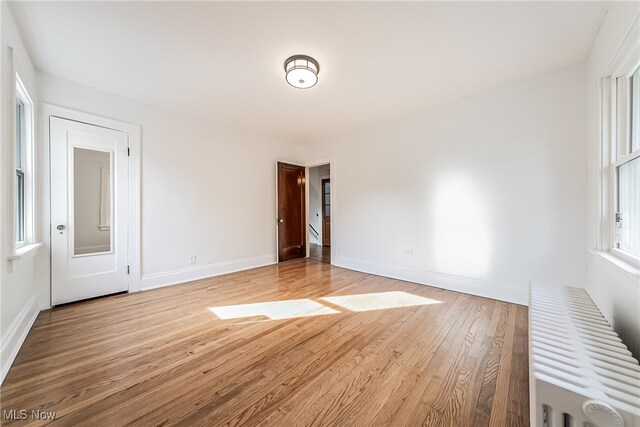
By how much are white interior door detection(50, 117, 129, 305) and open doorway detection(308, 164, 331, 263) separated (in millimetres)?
4742

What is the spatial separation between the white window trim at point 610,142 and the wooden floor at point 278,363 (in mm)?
1034

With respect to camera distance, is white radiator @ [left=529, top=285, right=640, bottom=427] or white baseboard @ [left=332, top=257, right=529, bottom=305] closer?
white radiator @ [left=529, top=285, right=640, bottom=427]

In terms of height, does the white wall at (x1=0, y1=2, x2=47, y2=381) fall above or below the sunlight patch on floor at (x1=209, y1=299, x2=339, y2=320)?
above

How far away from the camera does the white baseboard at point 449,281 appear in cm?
279

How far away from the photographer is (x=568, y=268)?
2.50 meters

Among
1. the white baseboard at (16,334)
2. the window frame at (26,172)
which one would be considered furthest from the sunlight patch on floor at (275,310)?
the window frame at (26,172)

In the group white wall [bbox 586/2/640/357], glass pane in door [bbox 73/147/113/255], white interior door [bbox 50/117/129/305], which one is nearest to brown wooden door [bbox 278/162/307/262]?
white interior door [bbox 50/117/129/305]

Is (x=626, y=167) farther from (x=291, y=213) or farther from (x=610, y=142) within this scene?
(x=291, y=213)

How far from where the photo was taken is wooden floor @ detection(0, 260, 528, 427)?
130 cm

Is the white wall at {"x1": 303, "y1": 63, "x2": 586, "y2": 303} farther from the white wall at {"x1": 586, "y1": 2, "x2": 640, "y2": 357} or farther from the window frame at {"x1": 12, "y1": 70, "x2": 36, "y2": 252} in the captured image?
the window frame at {"x1": 12, "y1": 70, "x2": 36, "y2": 252}

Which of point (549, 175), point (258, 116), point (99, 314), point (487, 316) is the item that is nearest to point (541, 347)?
point (487, 316)

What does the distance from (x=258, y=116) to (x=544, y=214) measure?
398cm
